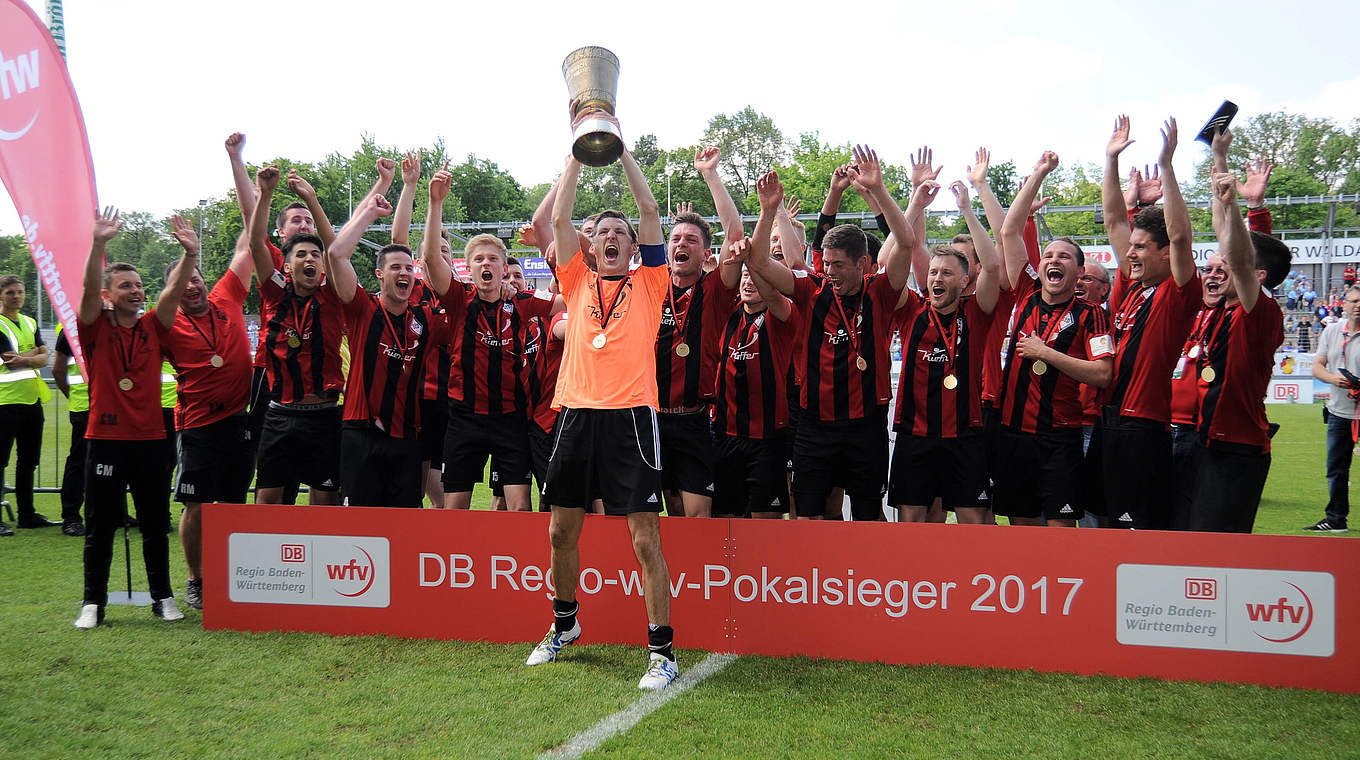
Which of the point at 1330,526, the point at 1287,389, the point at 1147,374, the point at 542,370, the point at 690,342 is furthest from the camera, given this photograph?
the point at 1287,389

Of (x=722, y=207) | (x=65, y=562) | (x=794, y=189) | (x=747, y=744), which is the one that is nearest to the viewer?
(x=747, y=744)

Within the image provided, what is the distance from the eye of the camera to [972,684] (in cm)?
443

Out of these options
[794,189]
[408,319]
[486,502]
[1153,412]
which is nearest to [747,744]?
[1153,412]

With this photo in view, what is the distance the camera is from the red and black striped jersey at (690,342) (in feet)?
18.5

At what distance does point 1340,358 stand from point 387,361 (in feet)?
29.5

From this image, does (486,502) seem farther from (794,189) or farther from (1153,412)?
(794,189)

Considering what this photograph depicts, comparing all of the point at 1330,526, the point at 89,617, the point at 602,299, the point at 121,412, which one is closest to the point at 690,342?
the point at 602,299

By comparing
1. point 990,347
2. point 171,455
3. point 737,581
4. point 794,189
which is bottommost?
point 737,581

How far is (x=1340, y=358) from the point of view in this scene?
29.8 ft

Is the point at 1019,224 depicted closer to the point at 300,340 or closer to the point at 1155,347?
the point at 1155,347

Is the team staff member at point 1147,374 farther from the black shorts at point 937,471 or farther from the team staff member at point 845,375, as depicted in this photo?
the team staff member at point 845,375

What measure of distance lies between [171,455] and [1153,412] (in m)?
6.09

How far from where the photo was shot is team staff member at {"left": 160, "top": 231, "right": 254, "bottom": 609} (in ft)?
20.2

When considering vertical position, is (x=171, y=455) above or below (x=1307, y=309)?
below
